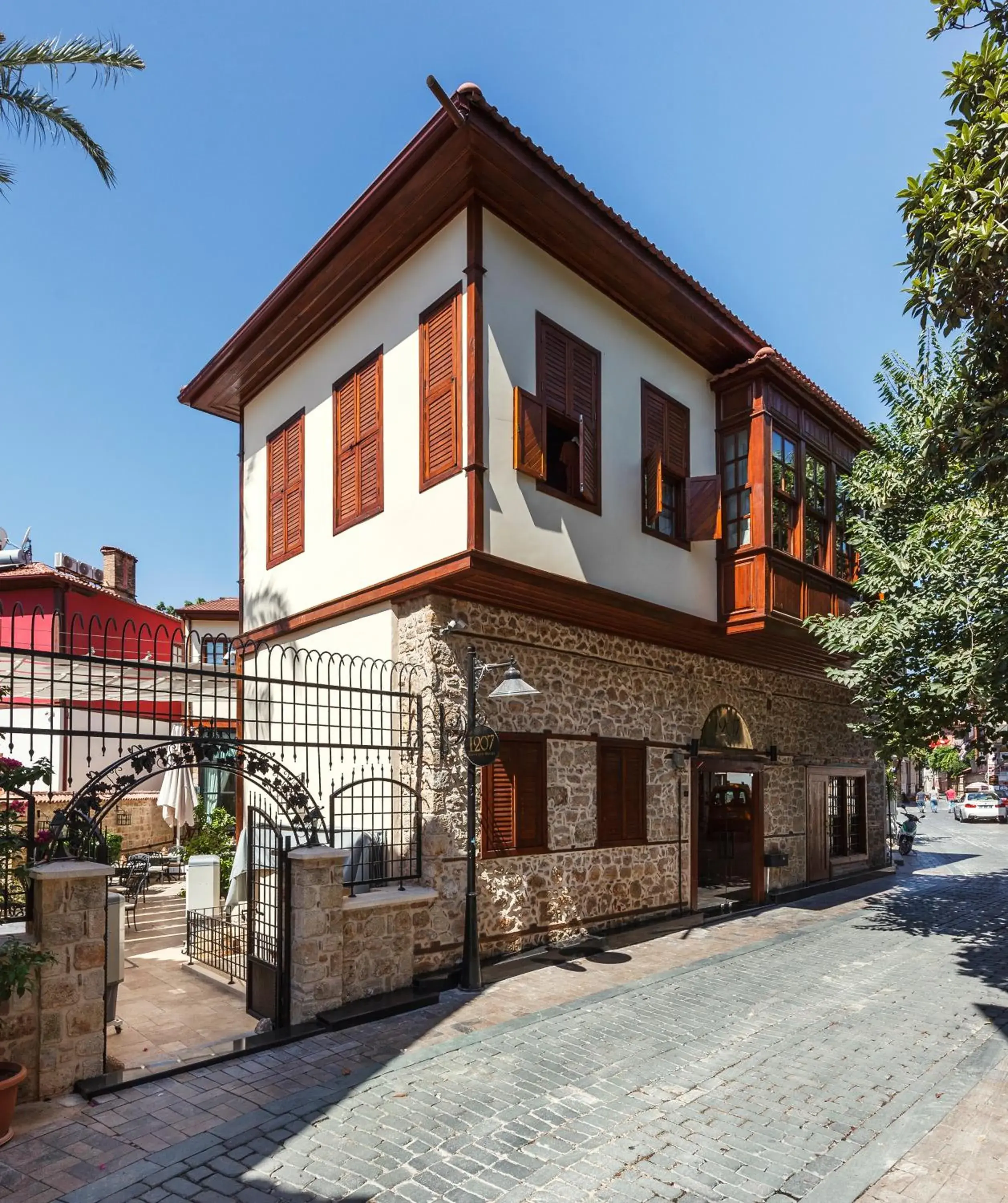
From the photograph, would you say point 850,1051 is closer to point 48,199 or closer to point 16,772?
point 16,772

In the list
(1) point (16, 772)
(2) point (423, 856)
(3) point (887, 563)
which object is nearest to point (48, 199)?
(1) point (16, 772)

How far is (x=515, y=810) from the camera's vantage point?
961 centimetres

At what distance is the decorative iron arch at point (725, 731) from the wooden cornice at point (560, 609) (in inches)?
35.8

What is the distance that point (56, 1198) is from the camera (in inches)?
169

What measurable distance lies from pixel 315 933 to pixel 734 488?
8575 millimetres

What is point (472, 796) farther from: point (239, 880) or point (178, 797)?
point (178, 797)

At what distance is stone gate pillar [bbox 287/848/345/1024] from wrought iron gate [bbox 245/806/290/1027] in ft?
0.25

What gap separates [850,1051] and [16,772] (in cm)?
667

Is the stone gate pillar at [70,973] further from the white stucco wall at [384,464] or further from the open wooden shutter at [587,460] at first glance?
the open wooden shutter at [587,460]

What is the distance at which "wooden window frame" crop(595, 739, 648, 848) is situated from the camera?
427 inches

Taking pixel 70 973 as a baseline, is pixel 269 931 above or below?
below

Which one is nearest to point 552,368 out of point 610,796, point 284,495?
point 284,495

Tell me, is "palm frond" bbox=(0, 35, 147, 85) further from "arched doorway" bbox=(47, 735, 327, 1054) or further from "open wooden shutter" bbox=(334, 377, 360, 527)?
"arched doorway" bbox=(47, 735, 327, 1054)

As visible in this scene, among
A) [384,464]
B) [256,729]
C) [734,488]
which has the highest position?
[734,488]
